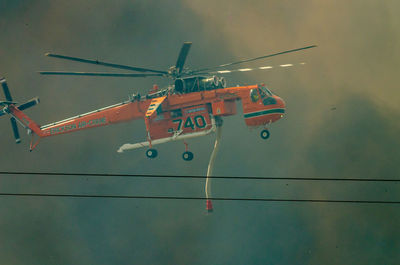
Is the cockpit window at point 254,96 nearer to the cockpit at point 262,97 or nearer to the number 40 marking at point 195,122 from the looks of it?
the cockpit at point 262,97

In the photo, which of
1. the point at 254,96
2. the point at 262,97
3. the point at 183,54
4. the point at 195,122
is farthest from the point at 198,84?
the point at 262,97

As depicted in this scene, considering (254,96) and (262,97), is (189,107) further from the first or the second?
(262,97)

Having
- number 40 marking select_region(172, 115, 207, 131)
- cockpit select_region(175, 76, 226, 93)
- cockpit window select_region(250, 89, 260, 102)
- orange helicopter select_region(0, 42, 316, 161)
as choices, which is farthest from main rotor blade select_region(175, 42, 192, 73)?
cockpit window select_region(250, 89, 260, 102)

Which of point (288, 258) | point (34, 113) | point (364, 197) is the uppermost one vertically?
point (34, 113)

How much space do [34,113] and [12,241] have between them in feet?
43.5

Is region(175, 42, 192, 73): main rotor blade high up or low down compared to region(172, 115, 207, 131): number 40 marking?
up

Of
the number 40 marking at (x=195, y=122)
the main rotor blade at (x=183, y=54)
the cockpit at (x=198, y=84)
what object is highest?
the main rotor blade at (x=183, y=54)

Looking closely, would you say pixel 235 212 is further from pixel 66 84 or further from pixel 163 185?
pixel 66 84

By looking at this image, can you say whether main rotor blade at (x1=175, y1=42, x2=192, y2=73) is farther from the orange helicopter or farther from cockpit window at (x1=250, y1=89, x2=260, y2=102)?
cockpit window at (x1=250, y1=89, x2=260, y2=102)

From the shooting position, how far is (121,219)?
53.0 metres

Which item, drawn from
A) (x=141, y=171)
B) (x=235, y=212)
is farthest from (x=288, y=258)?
(x=141, y=171)

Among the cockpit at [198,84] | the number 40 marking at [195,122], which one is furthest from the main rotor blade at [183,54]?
the number 40 marking at [195,122]

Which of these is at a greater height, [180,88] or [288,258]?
[180,88]

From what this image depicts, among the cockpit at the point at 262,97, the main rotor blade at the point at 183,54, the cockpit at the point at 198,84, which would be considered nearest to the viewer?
the main rotor blade at the point at 183,54
